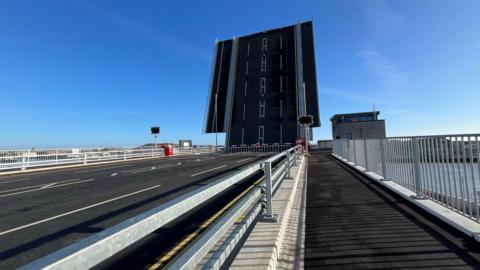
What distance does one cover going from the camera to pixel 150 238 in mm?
4316

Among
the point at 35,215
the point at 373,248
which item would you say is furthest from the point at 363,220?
the point at 35,215

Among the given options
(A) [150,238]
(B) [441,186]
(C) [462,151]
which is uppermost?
(C) [462,151]

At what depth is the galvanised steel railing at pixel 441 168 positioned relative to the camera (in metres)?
4.17

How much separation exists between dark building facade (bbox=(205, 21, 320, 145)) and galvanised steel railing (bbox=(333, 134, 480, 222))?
20273 mm

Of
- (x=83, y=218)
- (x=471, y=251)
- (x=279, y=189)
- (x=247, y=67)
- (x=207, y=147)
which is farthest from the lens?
(x=207, y=147)

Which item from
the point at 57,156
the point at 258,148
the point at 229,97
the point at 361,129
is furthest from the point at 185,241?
the point at 361,129

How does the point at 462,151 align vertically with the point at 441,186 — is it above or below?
above

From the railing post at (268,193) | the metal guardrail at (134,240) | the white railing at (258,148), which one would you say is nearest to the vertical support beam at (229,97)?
the white railing at (258,148)

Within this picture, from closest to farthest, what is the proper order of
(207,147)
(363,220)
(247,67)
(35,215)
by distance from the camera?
(363,220) < (35,215) < (247,67) < (207,147)

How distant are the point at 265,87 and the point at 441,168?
85.1 feet

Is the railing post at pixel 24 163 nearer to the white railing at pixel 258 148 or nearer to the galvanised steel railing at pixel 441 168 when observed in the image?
the white railing at pixel 258 148

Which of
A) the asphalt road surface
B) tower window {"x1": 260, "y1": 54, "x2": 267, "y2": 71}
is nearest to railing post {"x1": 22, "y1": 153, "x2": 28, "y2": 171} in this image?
the asphalt road surface

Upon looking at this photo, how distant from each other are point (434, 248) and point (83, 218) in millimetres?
6309

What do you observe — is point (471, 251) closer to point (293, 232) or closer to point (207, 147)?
point (293, 232)
